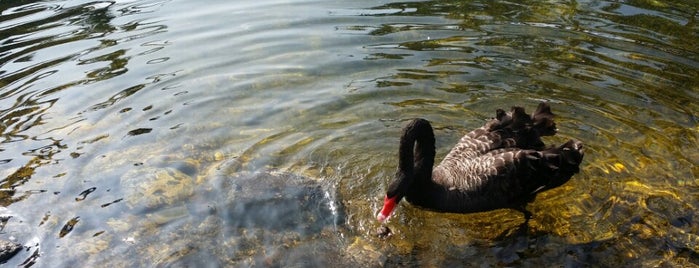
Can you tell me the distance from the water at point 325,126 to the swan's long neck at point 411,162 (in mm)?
362

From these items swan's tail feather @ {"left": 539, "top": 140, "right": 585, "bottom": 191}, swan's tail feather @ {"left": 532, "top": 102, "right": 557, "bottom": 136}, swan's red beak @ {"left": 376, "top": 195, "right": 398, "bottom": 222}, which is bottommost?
swan's red beak @ {"left": 376, "top": 195, "right": 398, "bottom": 222}

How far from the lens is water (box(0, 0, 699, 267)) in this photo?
4.88 m

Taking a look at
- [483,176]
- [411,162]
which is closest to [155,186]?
[411,162]

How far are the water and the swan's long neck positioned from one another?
1.19ft

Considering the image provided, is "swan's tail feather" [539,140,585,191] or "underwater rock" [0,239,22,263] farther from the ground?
"swan's tail feather" [539,140,585,191]

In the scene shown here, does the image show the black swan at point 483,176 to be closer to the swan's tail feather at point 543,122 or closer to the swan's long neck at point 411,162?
the swan's long neck at point 411,162

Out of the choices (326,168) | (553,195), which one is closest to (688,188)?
(553,195)

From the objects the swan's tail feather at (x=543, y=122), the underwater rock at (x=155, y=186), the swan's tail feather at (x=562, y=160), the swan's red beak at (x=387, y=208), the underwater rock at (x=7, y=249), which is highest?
the swan's tail feather at (x=543, y=122)

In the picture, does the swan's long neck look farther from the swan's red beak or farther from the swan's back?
the swan's back

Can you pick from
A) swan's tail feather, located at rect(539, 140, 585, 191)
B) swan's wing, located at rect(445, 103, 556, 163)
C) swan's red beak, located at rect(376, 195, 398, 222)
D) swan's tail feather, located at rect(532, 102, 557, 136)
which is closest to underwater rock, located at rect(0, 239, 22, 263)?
swan's red beak, located at rect(376, 195, 398, 222)

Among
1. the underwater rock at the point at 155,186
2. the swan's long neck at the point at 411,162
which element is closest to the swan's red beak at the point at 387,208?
the swan's long neck at the point at 411,162

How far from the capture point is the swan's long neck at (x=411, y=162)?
475cm

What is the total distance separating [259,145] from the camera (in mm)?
6324

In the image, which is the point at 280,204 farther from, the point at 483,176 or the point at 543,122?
the point at 543,122
